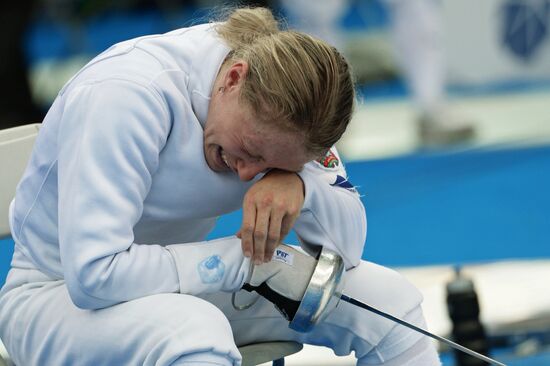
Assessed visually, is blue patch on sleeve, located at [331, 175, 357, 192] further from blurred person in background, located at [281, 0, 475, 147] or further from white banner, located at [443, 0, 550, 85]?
white banner, located at [443, 0, 550, 85]

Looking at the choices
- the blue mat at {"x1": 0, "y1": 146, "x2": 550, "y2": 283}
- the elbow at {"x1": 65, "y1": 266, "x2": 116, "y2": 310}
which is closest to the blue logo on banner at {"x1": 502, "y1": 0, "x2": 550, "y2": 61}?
the blue mat at {"x1": 0, "y1": 146, "x2": 550, "y2": 283}

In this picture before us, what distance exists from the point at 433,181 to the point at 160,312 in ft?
10.3

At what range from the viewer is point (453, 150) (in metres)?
5.05

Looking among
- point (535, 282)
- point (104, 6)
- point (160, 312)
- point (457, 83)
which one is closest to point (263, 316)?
point (160, 312)

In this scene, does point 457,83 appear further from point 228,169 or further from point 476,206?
point 228,169

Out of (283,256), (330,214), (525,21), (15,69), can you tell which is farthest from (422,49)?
(283,256)

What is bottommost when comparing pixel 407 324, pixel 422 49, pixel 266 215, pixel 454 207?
pixel 454 207

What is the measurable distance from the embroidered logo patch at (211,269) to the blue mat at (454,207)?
5.22 ft

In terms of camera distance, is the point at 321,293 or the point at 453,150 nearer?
the point at 321,293

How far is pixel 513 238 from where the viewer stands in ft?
13.2

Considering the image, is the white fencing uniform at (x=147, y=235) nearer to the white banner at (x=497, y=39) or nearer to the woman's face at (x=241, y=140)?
the woman's face at (x=241, y=140)

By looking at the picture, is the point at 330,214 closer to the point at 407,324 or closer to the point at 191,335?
the point at 407,324

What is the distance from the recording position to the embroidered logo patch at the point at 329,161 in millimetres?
1970

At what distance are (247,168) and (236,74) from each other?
14 cm
